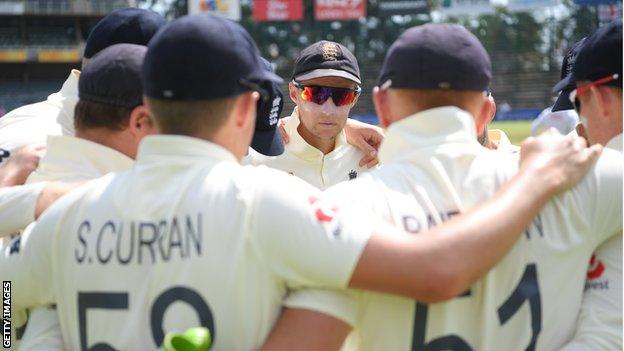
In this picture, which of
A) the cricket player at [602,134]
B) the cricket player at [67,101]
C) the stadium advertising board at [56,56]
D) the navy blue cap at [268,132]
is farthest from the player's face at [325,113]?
the stadium advertising board at [56,56]

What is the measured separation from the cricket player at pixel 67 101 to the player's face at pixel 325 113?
1652mm

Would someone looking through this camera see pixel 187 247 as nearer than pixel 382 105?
Yes

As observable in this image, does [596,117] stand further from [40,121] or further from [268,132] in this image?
[40,121]

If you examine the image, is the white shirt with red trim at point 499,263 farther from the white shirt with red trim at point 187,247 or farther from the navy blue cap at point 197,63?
the navy blue cap at point 197,63

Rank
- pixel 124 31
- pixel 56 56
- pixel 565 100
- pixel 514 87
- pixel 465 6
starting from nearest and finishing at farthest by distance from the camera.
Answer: pixel 124 31, pixel 565 100, pixel 56 56, pixel 465 6, pixel 514 87

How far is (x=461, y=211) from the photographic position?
252cm

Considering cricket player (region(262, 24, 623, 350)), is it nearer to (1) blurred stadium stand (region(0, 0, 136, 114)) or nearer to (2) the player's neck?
(2) the player's neck

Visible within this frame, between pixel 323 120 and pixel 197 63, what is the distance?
3226mm

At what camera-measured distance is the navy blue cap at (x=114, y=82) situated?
2.87 metres

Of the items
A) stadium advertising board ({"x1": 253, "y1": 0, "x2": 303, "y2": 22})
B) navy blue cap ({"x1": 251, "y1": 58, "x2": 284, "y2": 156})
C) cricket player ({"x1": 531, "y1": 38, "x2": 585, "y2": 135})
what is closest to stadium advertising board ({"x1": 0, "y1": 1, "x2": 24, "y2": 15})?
stadium advertising board ({"x1": 253, "y1": 0, "x2": 303, "y2": 22})

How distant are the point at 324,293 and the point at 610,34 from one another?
1268 mm

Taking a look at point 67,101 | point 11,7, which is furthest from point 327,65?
point 11,7

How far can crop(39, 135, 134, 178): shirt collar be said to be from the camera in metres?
2.96

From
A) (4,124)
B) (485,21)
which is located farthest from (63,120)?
(485,21)
